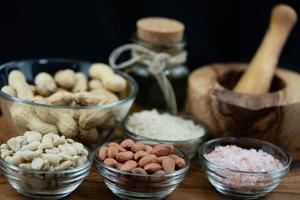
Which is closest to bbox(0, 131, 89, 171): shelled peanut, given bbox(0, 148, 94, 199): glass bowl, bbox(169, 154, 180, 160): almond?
bbox(0, 148, 94, 199): glass bowl

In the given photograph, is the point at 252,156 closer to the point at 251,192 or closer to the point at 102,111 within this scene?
the point at 251,192

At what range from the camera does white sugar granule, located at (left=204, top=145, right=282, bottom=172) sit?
0.86 m

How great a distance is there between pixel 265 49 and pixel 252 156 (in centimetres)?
26

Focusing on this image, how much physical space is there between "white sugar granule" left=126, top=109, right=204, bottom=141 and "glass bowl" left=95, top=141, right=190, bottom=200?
135 mm

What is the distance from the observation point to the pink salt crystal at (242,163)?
841 mm

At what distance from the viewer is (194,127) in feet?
3.30

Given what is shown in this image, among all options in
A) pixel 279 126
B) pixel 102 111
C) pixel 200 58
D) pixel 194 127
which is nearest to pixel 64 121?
pixel 102 111

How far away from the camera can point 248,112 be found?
96 cm

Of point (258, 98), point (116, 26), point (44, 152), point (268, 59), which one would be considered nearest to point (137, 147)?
point (44, 152)

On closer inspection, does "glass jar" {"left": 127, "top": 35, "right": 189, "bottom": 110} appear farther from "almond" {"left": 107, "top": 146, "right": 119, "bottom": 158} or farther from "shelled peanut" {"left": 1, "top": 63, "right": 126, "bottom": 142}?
"almond" {"left": 107, "top": 146, "right": 119, "bottom": 158}

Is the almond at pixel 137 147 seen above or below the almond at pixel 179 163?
above

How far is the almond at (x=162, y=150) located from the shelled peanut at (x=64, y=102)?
106 millimetres

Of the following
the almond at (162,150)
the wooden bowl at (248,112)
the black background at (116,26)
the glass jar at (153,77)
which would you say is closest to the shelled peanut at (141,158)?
the almond at (162,150)

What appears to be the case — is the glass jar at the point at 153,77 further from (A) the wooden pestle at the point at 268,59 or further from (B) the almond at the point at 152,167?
(B) the almond at the point at 152,167
